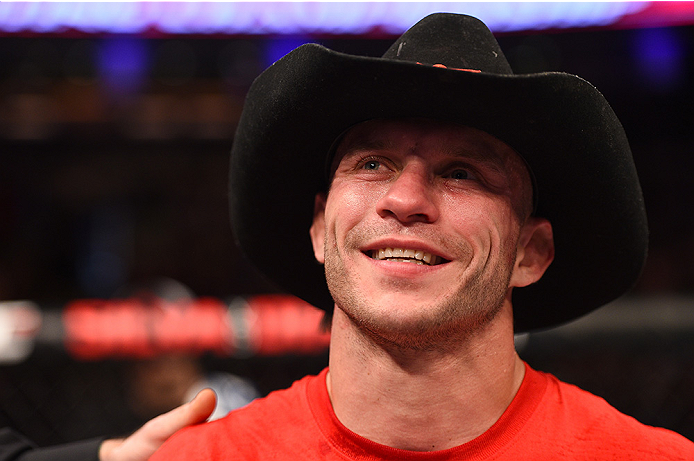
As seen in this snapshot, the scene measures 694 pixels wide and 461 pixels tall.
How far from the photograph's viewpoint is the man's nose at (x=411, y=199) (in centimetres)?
119

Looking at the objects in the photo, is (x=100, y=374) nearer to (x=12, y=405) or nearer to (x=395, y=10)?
(x=12, y=405)

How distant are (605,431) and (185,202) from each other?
672 cm

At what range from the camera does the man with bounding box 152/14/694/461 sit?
1.19 meters

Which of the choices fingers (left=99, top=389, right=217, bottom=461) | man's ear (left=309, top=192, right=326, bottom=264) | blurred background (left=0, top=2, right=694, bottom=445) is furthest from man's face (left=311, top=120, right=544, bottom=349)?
blurred background (left=0, top=2, right=694, bottom=445)

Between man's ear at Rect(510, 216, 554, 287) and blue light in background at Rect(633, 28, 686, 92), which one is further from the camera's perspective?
blue light in background at Rect(633, 28, 686, 92)

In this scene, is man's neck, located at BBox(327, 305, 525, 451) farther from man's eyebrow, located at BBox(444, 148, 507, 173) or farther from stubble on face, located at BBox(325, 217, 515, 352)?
man's eyebrow, located at BBox(444, 148, 507, 173)

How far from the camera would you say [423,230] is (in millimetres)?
1206

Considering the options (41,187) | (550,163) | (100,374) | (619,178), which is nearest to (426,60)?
(550,163)

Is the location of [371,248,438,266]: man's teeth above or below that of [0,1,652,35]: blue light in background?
below

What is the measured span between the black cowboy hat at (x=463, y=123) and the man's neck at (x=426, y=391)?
14.4 inches

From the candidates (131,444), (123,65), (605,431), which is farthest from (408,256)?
(123,65)

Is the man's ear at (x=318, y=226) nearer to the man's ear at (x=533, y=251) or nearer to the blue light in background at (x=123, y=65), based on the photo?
the man's ear at (x=533, y=251)

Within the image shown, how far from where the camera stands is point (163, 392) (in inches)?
180

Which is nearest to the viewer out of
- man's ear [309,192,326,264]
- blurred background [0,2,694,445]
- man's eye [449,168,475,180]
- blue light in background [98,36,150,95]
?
man's eye [449,168,475,180]
